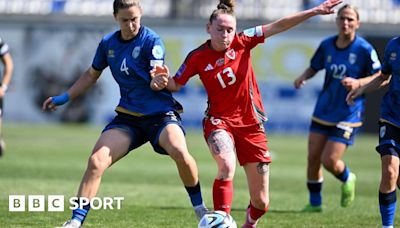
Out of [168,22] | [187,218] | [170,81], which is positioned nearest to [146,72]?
[170,81]

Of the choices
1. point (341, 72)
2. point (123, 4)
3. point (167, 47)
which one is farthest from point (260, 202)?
point (167, 47)

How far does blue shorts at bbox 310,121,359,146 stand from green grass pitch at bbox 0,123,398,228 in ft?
2.88

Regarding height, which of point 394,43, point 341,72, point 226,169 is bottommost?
point 226,169

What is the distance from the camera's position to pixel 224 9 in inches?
318

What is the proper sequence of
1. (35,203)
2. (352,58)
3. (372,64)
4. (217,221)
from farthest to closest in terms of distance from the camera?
(352,58) → (372,64) → (35,203) → (217,221)

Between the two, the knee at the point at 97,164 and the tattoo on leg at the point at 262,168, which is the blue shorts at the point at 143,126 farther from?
the tattoo on leg at the point at 262,168

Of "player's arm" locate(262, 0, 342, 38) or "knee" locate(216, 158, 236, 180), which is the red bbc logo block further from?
"player's arm" locate(262, 0, 342, 38)

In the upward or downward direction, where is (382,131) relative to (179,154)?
upward

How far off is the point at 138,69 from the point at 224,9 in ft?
3.28

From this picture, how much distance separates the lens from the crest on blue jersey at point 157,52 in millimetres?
8273

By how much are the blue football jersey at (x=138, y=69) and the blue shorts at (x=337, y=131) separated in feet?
10.8

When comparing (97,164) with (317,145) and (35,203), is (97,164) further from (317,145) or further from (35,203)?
(317,145)

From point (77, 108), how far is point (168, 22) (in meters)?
4.07

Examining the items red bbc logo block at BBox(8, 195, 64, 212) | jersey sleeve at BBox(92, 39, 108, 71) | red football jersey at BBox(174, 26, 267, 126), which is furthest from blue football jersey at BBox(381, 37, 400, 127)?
red bbc logo block at BBox(8, 195, 64, 212)
